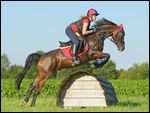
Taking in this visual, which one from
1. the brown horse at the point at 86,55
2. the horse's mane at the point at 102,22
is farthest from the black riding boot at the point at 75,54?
the horse's mane at the point at 102,22

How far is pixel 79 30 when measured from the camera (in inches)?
456

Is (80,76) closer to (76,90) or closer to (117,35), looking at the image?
(76,90)

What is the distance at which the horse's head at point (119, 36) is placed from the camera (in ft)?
39.2

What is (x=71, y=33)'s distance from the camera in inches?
454

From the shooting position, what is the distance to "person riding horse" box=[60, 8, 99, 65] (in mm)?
11344

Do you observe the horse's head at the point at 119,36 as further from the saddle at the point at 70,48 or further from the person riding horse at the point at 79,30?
the saddle at the point at 70,48

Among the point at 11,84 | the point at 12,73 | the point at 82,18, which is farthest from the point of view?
the point at 12,73

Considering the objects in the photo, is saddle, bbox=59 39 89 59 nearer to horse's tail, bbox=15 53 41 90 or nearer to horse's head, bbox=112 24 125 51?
horse's tail, bbox=15 53 41 90

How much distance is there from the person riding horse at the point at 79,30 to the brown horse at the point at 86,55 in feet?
0.60

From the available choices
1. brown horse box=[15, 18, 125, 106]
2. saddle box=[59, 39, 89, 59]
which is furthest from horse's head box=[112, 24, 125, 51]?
saddle box=[59, 39, 89, 59]

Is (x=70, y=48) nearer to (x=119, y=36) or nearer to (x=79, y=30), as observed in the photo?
(x=79, y=30)


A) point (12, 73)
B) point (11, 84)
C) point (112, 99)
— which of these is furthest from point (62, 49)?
point (12, 73)

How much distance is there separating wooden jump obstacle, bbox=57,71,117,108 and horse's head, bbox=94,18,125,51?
1.13m

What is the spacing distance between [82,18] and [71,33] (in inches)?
20.0
